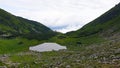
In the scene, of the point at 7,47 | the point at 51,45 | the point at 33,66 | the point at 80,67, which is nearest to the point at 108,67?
the point at 80,67

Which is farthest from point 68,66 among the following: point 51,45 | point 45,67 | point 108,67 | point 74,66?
point 51,45

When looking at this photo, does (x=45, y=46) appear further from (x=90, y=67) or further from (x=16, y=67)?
(x=90, y=67)

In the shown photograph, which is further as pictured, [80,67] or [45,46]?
[45,46]

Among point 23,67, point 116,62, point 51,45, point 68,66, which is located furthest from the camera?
point 51,45

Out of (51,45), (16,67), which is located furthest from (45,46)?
(16,67)

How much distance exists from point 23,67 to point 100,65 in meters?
18.4

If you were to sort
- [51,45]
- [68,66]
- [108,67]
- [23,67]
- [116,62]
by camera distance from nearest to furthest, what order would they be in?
[108,67] → [116,62] → [68,66] → [23,67] → [51,45]

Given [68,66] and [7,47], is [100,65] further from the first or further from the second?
[7,47]

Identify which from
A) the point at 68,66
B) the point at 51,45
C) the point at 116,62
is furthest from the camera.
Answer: the point at 51,45

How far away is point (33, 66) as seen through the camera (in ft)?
212

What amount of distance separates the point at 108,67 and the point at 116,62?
4138 mm

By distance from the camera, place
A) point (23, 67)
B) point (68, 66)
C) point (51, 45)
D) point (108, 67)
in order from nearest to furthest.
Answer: point (108, 67) < point (68, 66) < point (23, 67) < point (51, 45)

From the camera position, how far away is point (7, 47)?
15175cm

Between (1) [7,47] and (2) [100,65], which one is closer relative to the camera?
(2) [100,65]
